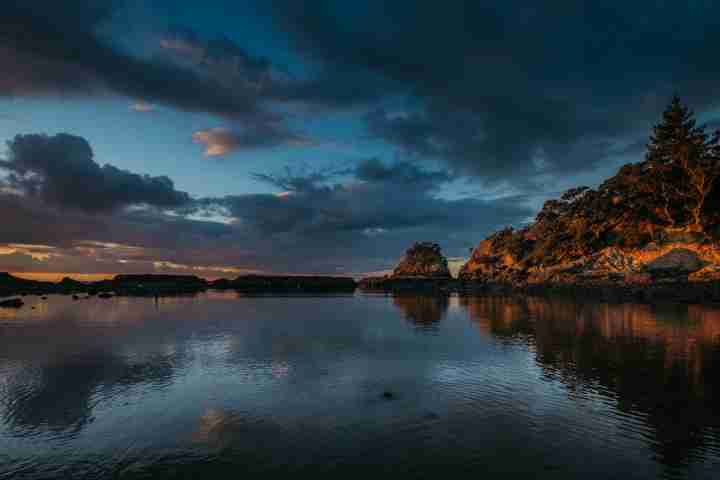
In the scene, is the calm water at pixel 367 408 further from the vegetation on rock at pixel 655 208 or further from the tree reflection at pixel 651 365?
the vegetation on rock at pixel 655 208

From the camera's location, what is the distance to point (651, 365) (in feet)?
93.9

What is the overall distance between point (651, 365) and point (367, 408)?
22.4m

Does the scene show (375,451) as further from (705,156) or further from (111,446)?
(705,156)

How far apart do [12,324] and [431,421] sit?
72461 millimetres

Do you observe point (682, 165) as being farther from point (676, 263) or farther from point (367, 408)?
point (367, 408)

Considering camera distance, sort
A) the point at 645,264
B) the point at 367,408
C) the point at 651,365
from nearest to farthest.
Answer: the point at 367,408, the point at 651,365, the point at 645,264

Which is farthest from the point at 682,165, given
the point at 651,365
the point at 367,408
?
the point at 367,408

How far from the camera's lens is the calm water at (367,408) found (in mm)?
14398

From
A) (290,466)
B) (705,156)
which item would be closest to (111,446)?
(290,466)

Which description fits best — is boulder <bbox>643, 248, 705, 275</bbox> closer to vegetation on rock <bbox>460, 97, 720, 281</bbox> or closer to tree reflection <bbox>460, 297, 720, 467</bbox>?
vegetation on rock <bbox>460, 97, 720, 281</bbox>

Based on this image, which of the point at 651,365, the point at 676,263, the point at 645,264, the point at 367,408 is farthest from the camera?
the point at 645,264

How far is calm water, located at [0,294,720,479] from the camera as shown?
14398mm

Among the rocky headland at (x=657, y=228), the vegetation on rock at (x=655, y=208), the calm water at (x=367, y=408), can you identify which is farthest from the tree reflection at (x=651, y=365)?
the vegetation on rock at (x=655, y=208)

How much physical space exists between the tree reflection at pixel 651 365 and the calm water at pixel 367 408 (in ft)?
0.48
